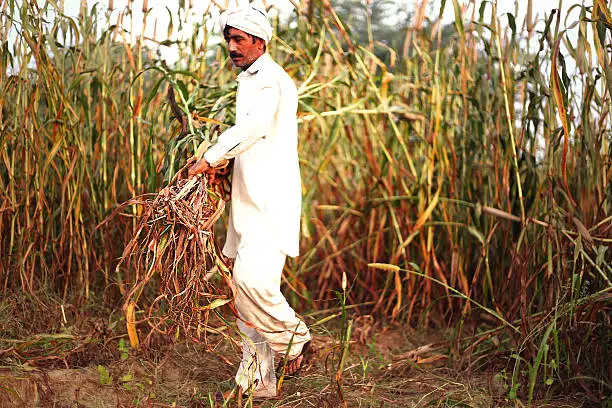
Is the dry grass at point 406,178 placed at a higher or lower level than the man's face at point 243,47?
lower

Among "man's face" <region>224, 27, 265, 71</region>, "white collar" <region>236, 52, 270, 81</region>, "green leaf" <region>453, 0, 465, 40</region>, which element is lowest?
"white collar" <region>236, 52, 270, 81</region>

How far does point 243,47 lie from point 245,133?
0.33 meters

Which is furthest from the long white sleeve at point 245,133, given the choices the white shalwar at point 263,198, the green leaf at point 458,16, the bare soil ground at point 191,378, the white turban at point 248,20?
the green leaf at point 458,16

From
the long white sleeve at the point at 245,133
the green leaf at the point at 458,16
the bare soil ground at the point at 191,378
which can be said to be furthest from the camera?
the green leaf at the point at 458,16

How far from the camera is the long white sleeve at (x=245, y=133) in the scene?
234cm

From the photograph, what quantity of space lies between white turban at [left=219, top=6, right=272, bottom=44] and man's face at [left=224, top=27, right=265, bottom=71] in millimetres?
26

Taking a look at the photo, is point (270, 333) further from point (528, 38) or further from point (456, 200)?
point (528, 38)

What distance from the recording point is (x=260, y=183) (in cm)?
243

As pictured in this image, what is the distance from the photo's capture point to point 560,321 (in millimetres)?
2654

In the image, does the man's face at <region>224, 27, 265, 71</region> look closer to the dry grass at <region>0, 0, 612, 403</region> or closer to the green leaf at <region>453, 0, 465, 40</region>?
the dry grass at <region>0, 0, 612, 403</region>

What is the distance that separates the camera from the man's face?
2.47 meters

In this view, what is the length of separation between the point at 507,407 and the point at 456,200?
96 centimetres

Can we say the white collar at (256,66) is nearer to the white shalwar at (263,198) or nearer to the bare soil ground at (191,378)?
the white shalwar at (263,198)

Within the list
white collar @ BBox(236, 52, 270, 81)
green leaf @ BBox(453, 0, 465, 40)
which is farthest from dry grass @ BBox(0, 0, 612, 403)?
white collar @ BBox(236, 52, 270, 81)
